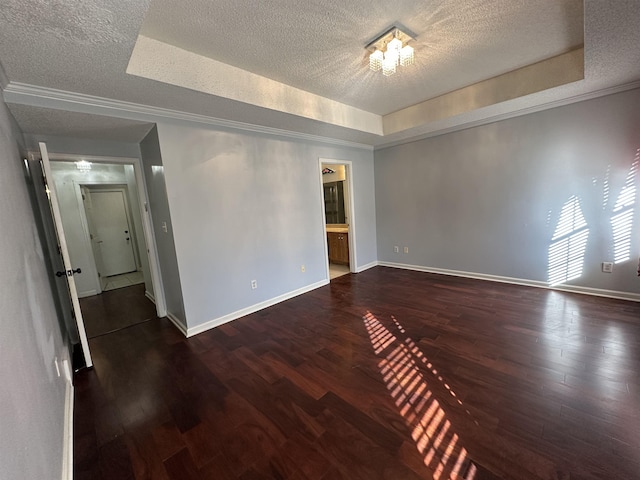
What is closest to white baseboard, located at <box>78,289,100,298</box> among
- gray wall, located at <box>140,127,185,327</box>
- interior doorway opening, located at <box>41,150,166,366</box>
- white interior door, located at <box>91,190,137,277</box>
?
interior doorway opening, located at <box>41,150,166,366</box>

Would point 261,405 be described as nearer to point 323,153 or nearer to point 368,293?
point 368,293

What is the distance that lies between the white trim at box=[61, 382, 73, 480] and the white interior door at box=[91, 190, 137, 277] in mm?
4707

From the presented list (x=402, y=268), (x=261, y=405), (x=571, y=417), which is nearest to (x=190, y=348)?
(x=261, y=405)

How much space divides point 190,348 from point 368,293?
8.20ft

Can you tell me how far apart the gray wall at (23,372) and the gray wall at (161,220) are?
1234mm

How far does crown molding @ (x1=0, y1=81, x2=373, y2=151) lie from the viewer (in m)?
2.03

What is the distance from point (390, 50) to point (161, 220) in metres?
3.00

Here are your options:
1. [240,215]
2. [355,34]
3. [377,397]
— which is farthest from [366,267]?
[355,34]

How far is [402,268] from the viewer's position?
532 centimetres

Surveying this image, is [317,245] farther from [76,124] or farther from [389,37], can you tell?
[76,124]

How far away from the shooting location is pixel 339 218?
6.07 m

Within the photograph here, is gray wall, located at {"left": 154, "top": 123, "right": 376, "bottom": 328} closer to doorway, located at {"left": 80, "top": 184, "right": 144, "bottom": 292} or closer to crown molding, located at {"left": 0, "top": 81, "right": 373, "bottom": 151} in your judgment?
crown molding, located at {"left": 0, "top": 81, "right": 373, "bottom": 151}

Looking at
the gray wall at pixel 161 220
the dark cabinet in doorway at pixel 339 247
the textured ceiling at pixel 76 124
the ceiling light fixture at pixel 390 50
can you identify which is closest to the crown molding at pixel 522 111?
the dark cabinet in doorway at pixel 339 247

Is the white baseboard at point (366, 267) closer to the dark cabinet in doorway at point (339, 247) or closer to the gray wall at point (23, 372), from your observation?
the dark cabinet in doorway at point (339, 247)
